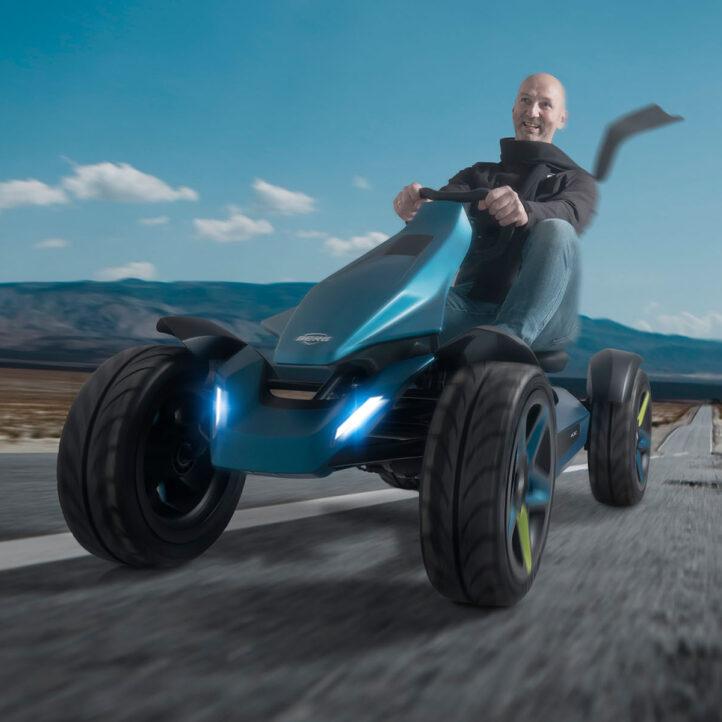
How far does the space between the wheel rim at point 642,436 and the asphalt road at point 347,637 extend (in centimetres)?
117

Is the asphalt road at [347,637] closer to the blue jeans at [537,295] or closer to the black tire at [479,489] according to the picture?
the black tire at [479,489]

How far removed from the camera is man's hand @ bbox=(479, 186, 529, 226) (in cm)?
323

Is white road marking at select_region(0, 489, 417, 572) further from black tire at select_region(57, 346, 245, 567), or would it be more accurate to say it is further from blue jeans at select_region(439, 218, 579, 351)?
blue jeans at select_region(439, 218, 579, 351)

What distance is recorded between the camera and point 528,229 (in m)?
3.71

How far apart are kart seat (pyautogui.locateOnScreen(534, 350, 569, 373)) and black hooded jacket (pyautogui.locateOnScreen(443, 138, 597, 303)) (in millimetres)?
322

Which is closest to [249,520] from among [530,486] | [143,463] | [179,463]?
[179,463]

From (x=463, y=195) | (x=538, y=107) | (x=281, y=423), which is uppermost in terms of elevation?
(x=538, y=107)

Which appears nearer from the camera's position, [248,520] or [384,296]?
[384,296]

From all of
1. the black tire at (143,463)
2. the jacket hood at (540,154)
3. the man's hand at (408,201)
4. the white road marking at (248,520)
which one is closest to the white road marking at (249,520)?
the white road marking at (248,520)

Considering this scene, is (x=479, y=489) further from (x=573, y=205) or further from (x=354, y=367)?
(x=573, y=205)

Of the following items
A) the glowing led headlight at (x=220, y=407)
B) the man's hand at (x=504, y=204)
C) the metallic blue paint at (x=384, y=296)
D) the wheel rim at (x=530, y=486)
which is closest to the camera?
the wheel rim at (x=530, y=486)

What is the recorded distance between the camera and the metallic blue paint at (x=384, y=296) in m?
2.74

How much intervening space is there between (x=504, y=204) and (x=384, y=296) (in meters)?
0.70

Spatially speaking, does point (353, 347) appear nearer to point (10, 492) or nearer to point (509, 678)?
point (509, 678)
